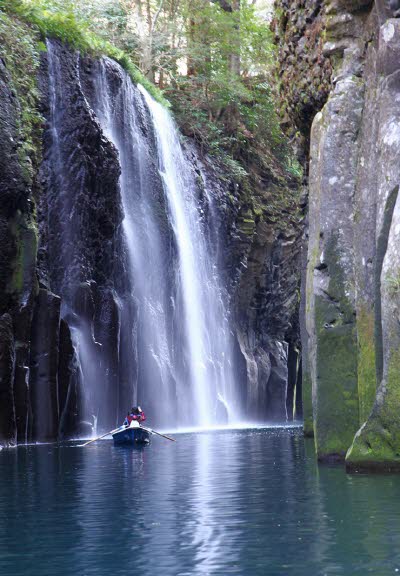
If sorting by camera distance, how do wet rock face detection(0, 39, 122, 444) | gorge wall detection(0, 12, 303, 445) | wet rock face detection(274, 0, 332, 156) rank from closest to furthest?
wet rock face detection(274, 0, 332, 156), wet rock face detection(0, 39, 122, 444), gorge wall detection(0, 12, 303, 445)

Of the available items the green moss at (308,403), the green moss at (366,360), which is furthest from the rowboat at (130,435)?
the green moss at (366,360)

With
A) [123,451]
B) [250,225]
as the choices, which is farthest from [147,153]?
[123,451]

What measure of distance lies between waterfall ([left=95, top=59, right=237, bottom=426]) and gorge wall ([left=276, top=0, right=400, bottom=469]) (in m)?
16.2

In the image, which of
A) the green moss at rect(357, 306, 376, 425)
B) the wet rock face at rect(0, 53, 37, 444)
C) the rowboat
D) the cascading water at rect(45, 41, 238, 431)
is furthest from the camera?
the cascading water at rect(45, 41, 238, 431)

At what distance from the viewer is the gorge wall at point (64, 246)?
2319 centimetres

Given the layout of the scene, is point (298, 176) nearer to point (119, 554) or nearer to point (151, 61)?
point (151, 61)

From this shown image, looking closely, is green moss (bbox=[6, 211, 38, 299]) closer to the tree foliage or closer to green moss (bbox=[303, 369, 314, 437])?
green moss (bbox=[303, 369, 314, 437])

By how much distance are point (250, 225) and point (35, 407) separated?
18282mm

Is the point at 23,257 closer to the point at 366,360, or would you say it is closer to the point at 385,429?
the point at 366,360

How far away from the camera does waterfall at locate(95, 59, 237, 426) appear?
107ft

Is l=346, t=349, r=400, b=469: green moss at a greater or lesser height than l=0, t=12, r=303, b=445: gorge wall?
lesser

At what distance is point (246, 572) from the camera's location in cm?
645

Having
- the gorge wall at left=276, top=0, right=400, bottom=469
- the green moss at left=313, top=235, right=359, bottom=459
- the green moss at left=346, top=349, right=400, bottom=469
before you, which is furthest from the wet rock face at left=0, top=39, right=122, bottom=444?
the green moss at left=346, top=349, right=400, bottom=469

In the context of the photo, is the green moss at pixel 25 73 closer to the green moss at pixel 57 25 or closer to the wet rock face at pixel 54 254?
the green moss at pixel 57 25
